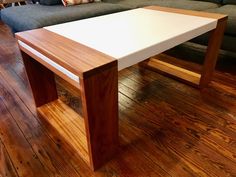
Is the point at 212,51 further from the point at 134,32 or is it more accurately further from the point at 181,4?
the point at 181,4

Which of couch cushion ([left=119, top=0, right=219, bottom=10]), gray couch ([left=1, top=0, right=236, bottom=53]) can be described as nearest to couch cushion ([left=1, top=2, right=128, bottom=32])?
gray couch ([left=1, top=0, right=236, bottom=53])

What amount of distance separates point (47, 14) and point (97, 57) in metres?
1.02

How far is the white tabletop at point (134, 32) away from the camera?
0.81 m

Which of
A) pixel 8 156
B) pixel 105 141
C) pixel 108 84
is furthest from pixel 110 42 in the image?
pixel 8 156

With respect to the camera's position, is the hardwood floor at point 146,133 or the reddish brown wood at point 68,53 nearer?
the reddish brown wood at point 68,53

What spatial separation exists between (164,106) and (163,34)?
1.61 feet

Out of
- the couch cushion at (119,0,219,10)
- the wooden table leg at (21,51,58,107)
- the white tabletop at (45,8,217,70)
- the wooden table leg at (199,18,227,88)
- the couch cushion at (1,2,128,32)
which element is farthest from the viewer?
the couch cushion at (119,0,219,10)

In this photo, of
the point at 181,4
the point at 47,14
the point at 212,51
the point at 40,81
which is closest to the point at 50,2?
the point at 47,14

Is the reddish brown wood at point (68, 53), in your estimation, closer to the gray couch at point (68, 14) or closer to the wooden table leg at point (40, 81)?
the wooden table leg at point (40, 81)

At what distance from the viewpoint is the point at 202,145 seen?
0.99 meters

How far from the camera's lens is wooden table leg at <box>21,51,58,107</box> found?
1139mm

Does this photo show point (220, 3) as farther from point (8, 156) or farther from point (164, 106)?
point (8, 156)

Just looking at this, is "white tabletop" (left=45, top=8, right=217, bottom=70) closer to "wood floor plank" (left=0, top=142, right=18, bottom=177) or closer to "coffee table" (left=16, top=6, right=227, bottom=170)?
"coffee table" (left=16, top=6, right=227, bottom=170)

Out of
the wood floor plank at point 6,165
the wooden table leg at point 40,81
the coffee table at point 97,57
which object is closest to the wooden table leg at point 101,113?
the coffee table at point 97,57
